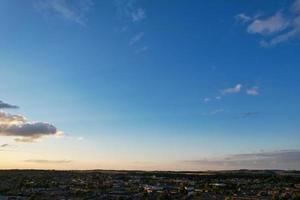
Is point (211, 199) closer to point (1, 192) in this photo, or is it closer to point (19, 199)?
point (19, 199)

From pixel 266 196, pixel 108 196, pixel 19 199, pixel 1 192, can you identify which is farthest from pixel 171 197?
pixel 1 192

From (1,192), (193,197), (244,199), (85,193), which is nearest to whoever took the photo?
(244,199)

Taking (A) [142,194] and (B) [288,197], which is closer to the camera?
(B) [288,197]

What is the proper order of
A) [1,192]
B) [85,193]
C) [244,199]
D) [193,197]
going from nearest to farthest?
[244,199] < [193,197] < [85,193] < [1,192]

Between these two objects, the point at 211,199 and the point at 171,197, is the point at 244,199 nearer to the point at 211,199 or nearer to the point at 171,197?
the point at 211,199

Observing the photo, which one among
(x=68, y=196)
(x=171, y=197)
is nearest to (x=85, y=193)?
(x=68, y=196)

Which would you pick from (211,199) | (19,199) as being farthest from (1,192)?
(211,199)

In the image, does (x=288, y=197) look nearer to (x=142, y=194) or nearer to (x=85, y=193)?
(x=142, y=194)

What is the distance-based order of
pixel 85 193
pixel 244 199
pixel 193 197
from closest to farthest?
1. pixel 244 199
2. pixel 193 197
3. pixel 85 193

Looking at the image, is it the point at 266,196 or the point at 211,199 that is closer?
the point at 211,199
